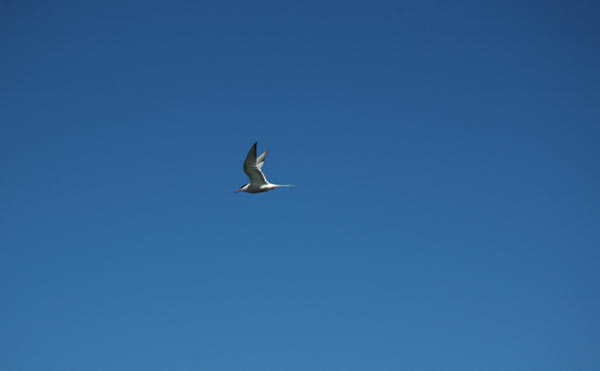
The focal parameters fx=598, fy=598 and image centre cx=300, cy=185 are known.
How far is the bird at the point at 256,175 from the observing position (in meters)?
52.1

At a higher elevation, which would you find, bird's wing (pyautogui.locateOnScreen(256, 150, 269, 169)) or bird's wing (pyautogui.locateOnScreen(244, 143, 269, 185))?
bird's wing (pyautogui.locateOnScreen(256, 150, 269, 169))

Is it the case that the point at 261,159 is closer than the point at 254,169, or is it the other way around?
the point at 254,169

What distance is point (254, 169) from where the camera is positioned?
52750mm

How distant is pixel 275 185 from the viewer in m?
54.0

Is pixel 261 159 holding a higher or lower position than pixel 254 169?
higher

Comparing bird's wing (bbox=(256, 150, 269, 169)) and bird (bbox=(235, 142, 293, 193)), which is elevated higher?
bird's wing (bbox=(256, 150, 269, 169))

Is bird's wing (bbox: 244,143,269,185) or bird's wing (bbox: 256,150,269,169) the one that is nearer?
bird's wing (bbox: 244,143,269,185)

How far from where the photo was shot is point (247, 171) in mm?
53312

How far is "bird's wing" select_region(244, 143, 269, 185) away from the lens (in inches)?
2025

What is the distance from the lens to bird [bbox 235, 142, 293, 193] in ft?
171

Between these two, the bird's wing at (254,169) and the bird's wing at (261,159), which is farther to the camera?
the bird's wing at (261,159)

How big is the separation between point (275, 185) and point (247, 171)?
285cm

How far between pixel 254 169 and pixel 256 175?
82 centimetres

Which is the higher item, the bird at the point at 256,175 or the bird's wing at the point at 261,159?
the bird's wing at the point at 261,159
